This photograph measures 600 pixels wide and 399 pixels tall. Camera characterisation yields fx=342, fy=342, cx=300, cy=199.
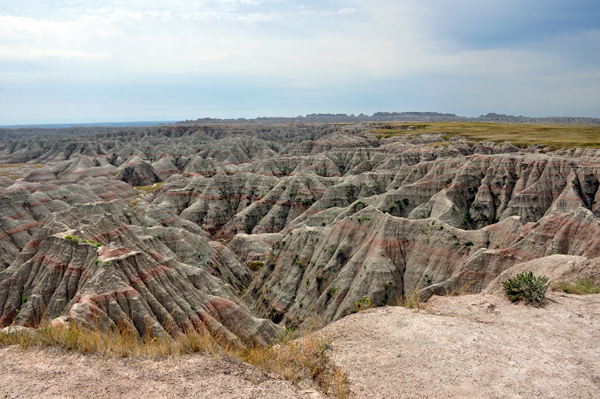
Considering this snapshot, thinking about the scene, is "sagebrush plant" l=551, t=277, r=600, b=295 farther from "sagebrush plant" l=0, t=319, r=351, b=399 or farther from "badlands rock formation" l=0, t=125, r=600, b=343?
"badlands rock formation" l=0, t=125, r=600, b=343

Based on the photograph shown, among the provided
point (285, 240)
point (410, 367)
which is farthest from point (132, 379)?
point (285, 240)

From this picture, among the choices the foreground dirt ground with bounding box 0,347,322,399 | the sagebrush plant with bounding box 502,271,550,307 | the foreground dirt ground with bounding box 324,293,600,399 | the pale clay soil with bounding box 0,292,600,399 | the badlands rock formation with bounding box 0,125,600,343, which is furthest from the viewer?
the badlands rock formation with bounding box 0,125,600,343

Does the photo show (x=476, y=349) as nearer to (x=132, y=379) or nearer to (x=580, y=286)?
(x=580, y=286)

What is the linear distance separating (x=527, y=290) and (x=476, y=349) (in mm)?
4325

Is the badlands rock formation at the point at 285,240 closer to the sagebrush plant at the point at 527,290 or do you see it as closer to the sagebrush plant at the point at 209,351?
the sagebrush plant at the point at 209,351

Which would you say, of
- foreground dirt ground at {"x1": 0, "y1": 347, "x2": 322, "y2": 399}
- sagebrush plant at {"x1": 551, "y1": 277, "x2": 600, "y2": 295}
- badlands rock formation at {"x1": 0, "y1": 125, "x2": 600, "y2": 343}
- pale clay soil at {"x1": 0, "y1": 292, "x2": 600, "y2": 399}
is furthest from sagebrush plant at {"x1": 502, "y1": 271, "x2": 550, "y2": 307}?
badlands rock formation at {"x1": 0, "y1": 125, "x2": 600, "y2": 343}

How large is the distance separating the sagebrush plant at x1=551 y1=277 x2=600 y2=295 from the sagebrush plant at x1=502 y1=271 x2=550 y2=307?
983mm

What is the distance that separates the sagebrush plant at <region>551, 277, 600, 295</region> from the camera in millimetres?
13041

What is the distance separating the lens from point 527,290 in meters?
12.6

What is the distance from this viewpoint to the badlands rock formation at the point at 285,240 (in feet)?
92.1

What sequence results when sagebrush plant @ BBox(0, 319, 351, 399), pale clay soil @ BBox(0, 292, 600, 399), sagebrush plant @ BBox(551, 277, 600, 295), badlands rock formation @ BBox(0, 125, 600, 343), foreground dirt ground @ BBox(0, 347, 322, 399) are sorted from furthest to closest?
badlands rock formation @ BBox(0, 125, 600, 343) < sagebrush plant @ BBox(551, 277, 600, 295) < sagebrush plant @ BBox(0, 319, 351, 399) < pale clay soil @ BBox(0, 292, 600, 399) < foreground dirt ground @ BBox(0, 347, 322, 399)

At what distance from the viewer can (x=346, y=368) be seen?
371 inches

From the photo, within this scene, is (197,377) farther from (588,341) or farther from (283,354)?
(588,341)

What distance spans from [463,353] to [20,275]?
37047 mm
